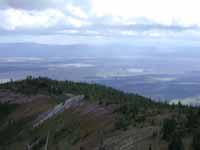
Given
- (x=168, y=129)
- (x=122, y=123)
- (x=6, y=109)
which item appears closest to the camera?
(x=168, y=129)

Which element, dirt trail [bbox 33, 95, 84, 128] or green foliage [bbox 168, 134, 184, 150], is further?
dirt trail [bbox 33, 95, 84, 128]

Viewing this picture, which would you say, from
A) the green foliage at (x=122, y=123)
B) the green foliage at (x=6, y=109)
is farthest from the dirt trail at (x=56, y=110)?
the green foliage at (x=122, y=123)

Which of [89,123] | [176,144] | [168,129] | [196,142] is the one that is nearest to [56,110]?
[89,123]

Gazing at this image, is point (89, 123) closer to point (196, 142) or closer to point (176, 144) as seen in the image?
point (176, 144)

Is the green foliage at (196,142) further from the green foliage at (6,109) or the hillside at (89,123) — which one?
the green foliage at (6,109)

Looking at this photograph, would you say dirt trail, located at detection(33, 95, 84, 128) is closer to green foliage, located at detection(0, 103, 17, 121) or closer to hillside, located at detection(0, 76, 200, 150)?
hillside, located at detection(0, 76, 200, 150)

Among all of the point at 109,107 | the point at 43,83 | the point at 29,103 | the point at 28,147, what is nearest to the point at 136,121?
the point at 109,107

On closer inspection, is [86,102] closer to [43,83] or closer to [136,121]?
[136,121]

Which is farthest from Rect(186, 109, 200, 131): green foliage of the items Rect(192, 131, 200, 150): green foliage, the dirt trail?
the dirt trail

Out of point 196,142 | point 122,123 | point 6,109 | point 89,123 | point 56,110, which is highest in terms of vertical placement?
point 196,142
